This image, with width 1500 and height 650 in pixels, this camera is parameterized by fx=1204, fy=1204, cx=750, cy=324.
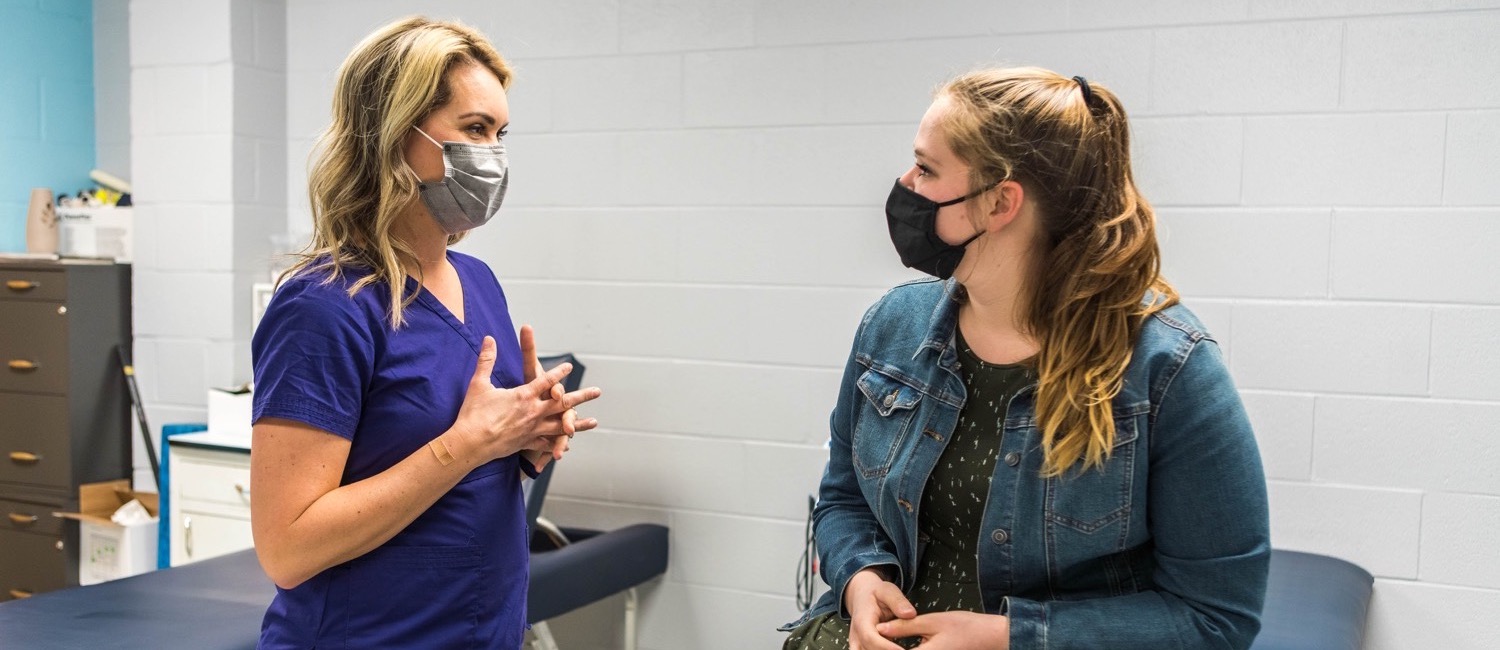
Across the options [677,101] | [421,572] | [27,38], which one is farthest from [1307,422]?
[27,38]

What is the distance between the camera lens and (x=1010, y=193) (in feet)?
4.78

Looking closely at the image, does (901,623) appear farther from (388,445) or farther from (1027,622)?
(388,445)

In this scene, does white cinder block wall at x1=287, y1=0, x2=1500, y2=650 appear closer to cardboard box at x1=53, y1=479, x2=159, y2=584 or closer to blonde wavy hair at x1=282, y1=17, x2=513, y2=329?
cardboard box at x1=53, y1=479, x2=159, y2=584

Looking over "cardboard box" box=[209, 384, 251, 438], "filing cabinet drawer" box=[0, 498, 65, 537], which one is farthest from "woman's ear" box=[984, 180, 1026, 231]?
"filing cabinet drawer" box=[0, 498, 65, 537]

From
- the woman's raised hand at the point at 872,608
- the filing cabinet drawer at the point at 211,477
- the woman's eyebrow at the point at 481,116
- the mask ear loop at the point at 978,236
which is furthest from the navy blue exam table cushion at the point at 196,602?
the mask ear loop at the point at 978,236

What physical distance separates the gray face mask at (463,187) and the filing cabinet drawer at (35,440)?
2.69 metres

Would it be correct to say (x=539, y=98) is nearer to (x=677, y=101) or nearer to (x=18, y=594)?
(x=677, y=101)

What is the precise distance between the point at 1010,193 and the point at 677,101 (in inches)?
77.2

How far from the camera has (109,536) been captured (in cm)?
362

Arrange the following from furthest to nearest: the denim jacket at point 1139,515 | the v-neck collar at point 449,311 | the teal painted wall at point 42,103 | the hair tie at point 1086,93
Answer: the teal painted wall at point 42,103, the v-neck collar at point 449,311, the hair tie at point 1086,93, the denim jacket at point 1139,515

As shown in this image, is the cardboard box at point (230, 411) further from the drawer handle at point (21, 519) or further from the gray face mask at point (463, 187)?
the gray face mask at point (463, 187)

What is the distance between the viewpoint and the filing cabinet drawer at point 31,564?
3.68m

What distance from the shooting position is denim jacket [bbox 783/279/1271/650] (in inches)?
51.7

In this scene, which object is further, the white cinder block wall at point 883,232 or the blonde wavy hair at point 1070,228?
the white cinder block wall at point 883,232
